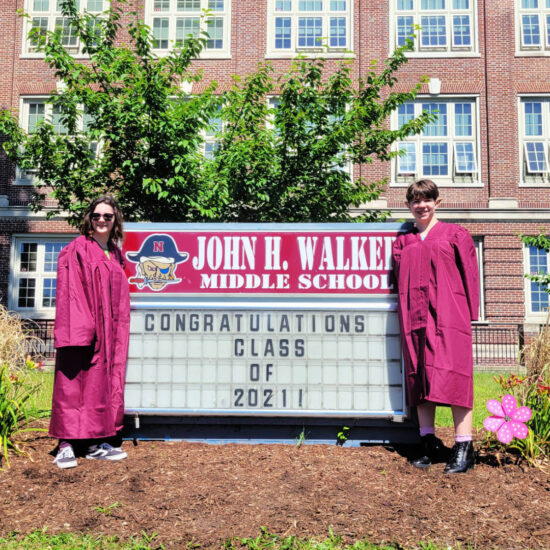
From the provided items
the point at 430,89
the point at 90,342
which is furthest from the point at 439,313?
the point at 430,89

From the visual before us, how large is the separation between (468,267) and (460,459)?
1473 mm

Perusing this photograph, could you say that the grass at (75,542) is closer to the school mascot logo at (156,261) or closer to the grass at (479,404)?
the school mascot logo at (156,261)

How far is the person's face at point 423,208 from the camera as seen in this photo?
14.8 ft

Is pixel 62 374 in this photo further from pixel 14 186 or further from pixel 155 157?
pixel 14 186

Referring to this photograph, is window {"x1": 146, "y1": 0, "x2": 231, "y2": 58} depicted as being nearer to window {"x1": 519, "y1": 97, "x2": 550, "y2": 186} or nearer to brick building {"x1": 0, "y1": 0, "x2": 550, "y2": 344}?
brick building {"x1": 0, "y1": 0, "x2": 550, "y2": 344}

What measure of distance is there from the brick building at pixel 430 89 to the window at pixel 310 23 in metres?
0.03

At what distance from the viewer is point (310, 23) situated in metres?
19.3

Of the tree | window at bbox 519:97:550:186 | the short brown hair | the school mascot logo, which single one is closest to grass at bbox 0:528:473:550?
the school mascot logo

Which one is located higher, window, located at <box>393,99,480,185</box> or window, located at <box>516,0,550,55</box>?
window, located at <box>516,0,550,55</box>

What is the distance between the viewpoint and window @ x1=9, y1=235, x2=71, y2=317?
19.0m

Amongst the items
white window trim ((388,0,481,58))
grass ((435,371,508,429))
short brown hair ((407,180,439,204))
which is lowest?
grass ((435,371,508,429))

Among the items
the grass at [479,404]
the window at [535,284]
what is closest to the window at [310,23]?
the window at [535,284]

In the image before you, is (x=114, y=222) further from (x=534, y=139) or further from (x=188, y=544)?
(x=534, y=139)

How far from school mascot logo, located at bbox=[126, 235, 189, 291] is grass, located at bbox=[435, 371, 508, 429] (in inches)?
149
